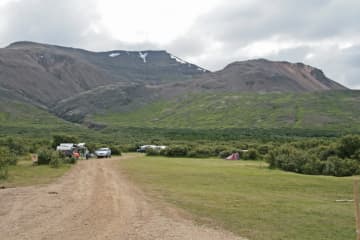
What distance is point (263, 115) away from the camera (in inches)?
6831

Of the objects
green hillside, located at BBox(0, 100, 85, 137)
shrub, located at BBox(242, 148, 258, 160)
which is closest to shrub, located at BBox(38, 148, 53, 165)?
shrub, located at BBox(242, 148, 258, 160)

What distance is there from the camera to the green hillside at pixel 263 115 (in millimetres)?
160625

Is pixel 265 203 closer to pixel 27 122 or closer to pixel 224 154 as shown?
pixel 224 154

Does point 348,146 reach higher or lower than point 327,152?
higher

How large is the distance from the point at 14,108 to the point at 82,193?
562 ft


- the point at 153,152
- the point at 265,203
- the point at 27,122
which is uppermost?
the point at 27,122

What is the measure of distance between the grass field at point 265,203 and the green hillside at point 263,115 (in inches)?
4623

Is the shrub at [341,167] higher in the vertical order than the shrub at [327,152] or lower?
lower

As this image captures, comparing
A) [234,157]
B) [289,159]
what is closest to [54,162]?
[289,159]

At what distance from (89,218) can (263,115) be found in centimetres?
15958

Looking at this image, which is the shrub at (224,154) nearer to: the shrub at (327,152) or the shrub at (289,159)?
the shrub at (289,159)

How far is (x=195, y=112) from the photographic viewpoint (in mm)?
189000

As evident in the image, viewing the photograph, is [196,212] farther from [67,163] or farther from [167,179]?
[67,163]

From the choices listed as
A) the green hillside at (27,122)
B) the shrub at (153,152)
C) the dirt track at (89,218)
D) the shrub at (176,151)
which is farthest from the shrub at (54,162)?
the green hillside at (27,122)
